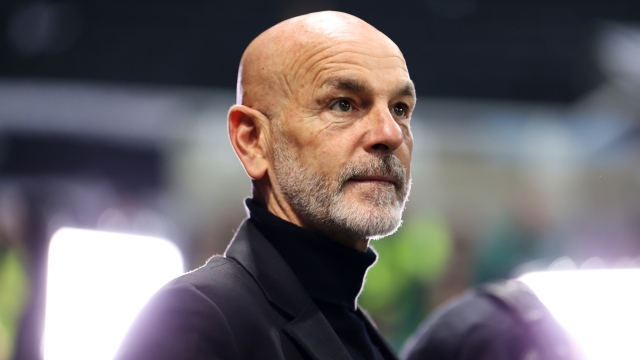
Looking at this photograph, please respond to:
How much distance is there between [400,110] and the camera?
1.99 metres

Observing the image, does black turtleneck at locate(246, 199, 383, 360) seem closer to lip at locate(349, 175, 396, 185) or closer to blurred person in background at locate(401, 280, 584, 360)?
lip at locate(349, 175, 396, 185)

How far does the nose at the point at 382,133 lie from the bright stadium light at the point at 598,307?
1001mm

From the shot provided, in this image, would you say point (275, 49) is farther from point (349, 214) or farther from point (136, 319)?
point (136, 319)

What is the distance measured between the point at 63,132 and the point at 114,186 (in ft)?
3.18

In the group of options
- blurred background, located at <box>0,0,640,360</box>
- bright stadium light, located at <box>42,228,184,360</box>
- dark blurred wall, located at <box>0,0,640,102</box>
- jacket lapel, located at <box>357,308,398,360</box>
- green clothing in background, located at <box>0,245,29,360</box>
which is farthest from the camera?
dark blurred wall, located at <box>0,0,640,102</box>

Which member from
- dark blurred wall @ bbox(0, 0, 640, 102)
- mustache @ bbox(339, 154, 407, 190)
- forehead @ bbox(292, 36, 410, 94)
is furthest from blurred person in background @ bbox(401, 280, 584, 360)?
dark blurred wall @ bbox(0, 0, 640, 102)

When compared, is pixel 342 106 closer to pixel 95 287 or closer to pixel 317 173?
pixel 317 173

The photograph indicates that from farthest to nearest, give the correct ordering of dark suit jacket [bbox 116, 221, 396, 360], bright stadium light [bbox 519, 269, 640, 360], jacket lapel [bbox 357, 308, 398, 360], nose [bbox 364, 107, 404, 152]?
1. bright stadium light [bbox 519, 269, 640, 360]
2. jacket lapel [bbox 357, 308, 398, 360]
3. nose [bbox 364, 107, 404, 152]
4. dark suit jacket [bbox 116, 221, 396, 360]

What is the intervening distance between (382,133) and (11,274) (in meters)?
2.79

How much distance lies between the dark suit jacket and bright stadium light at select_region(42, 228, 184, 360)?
1472 mm

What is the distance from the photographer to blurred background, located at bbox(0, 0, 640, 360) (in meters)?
5.33

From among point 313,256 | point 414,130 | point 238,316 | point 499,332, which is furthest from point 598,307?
point 414,130

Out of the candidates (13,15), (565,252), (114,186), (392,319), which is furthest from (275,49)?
(114,186)

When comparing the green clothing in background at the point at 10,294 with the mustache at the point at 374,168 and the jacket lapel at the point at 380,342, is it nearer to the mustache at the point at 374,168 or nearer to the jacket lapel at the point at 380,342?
the jacket lapel at the point at 380,342
